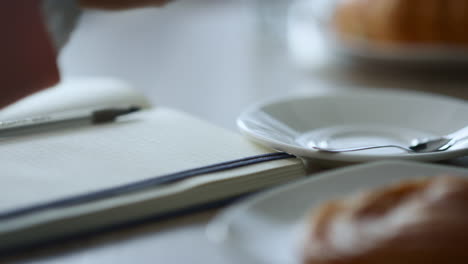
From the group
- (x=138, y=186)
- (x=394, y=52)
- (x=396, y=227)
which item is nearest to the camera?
(x=396, y=227)

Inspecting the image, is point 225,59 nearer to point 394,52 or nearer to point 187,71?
point 187,71

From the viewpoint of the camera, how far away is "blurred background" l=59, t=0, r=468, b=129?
83 centimetres

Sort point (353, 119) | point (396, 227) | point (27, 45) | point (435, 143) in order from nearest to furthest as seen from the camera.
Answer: point (396, 227)
point (435, 143)
point (353, 119)
point (27, 45)

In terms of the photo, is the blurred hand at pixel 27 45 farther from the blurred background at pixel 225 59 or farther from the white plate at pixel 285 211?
the white plate at pixel 285 211

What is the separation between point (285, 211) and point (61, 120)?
289 mm

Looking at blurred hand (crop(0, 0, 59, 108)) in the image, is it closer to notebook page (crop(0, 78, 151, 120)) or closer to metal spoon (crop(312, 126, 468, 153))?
notebook page (crop(0, 78, 151, 120))

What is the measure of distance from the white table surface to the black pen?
146 mm

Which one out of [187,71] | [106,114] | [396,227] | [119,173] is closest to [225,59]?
[187,71]

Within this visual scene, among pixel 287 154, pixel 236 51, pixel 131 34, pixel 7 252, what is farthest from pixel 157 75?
pixel 7 252

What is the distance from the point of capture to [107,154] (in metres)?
0.45

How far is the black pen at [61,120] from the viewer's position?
1.65 feet

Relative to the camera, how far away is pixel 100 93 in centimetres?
65

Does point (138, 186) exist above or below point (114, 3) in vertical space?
below

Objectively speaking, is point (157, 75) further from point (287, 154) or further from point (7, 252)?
point (7, 252)
